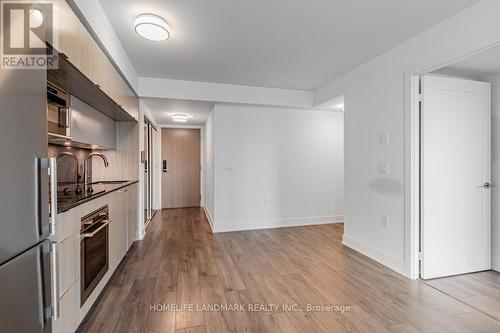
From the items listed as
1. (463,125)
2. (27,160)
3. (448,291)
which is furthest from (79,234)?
(463,125)

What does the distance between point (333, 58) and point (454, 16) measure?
4.01 ft

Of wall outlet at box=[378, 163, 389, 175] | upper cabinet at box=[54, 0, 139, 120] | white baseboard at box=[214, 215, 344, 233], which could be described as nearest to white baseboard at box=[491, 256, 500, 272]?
wall outlet at box=[378, 163, 389, 175]

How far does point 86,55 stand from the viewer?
1.88 meters

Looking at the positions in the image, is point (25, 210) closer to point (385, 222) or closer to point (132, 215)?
point (132, 215)

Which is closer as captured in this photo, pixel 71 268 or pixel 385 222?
pixel 71 268

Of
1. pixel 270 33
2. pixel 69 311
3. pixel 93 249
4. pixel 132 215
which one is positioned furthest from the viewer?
pixel 132 215

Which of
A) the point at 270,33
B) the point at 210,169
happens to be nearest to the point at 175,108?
the point at 210,169

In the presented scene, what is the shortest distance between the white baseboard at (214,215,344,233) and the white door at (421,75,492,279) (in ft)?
7.81

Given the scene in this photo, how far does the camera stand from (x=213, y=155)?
176 inches

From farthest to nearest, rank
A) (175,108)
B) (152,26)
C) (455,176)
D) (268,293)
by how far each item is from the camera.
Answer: (175,108), (455,176), (268,293), (152,26)

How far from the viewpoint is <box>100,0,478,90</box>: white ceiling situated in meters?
2.07

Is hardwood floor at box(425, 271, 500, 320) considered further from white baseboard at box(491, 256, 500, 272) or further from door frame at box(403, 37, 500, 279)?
door frame at box(403, 37, 500, 279)

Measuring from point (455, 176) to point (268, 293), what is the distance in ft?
7.76

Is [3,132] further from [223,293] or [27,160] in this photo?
[223,293]
